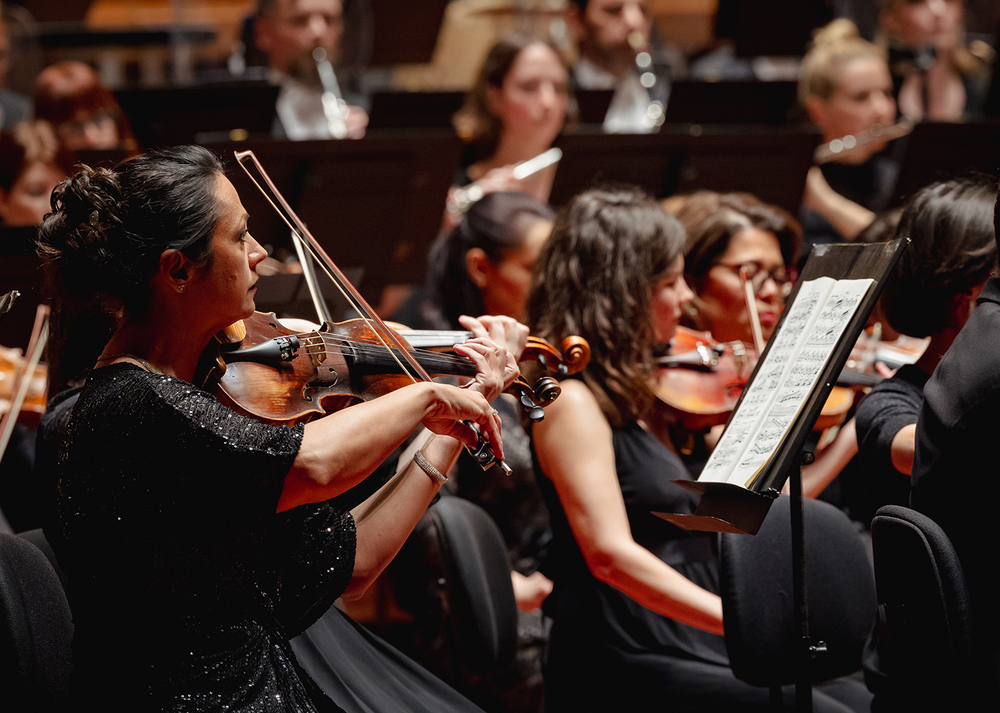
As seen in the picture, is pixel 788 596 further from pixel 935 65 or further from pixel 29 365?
pixel 935 65

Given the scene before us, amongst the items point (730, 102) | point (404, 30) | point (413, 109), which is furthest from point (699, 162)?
point (404, 30)

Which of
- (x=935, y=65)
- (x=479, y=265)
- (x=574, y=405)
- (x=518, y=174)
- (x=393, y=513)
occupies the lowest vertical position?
(x=935, y=65)

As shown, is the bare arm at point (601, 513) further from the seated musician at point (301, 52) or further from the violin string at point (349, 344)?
the seated musician at point (301, 52)

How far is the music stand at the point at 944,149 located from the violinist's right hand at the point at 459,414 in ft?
7.95

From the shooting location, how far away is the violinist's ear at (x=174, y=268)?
128 centimetres

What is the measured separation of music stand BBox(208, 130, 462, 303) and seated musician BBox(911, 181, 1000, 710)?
1.69m

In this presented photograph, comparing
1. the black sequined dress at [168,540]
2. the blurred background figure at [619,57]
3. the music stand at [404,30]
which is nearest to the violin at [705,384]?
the black sequined dress at [168,540]

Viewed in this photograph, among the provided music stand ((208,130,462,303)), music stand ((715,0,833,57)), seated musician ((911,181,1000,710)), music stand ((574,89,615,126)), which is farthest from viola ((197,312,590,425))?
music stand ((715,0,833,57))

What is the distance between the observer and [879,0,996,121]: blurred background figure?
15.9ft

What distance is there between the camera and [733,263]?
101 inches

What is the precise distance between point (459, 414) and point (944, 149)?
8.68 feet

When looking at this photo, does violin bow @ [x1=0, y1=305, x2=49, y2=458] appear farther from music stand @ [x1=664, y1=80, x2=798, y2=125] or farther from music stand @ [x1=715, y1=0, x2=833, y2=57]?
music stand @ [x1=715, y1=0, x2=833, y2=57]

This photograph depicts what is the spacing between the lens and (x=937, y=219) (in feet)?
5.92

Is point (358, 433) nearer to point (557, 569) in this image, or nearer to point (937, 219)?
point (557, 569)
